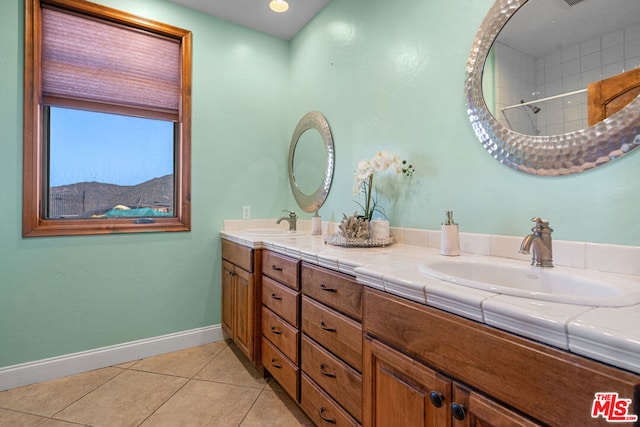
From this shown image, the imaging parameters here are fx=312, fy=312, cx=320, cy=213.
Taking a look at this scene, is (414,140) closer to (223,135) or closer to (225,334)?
(223,135)

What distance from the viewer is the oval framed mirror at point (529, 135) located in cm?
93

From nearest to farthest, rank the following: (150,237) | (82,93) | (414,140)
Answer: (414,140)
(82,93)
(150,237)

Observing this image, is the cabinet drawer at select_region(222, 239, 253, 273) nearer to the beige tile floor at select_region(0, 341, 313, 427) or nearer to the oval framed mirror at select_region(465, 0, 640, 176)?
the beige tile floor at select_region(0, 341, 313, 427)

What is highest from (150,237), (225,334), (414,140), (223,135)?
(223,135)

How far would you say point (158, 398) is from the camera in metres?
1.74

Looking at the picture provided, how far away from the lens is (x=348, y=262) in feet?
3.81

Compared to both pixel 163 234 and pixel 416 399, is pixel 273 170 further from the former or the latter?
pixel 416 399

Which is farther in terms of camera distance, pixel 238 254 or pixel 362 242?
pixel 238 254

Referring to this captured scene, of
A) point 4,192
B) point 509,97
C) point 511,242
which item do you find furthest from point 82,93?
point 511,242

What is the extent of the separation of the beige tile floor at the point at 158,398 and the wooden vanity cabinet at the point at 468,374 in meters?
0.87

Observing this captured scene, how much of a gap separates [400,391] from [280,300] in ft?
2.88

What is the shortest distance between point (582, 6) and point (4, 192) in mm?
2895

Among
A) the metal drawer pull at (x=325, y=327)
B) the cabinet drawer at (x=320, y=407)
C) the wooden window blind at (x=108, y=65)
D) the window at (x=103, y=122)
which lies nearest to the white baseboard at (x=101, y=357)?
the window at (x=103, y=122)

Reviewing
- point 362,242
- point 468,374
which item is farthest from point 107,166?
point 468,374
